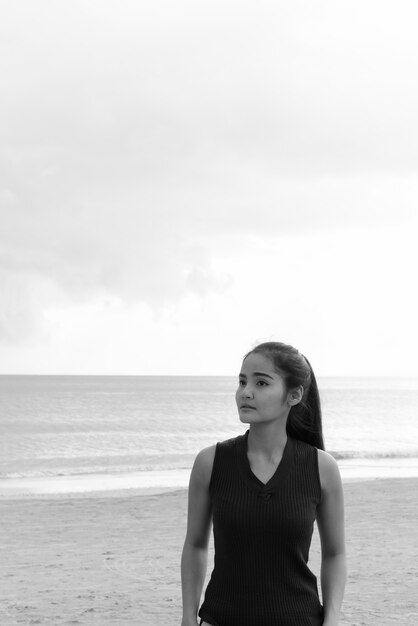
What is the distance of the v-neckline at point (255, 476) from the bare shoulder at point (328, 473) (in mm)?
106

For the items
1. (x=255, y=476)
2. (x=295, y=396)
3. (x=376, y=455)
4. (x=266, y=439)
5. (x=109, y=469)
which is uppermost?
(x=295, y=396)

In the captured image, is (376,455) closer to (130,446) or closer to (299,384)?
(130,446)

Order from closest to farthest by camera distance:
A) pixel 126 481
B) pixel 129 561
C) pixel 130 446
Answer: pixel 129 561
pixel 126 481
pixel 130 446

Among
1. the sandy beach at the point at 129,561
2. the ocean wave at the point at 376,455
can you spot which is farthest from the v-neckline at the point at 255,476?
the ocean wave at the point at 376,455

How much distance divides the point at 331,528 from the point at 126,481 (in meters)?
21.9

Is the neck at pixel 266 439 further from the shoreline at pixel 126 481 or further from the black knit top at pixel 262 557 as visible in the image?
the shoreline at pixel 126 481

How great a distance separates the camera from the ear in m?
3.15

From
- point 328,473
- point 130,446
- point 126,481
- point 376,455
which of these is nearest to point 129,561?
point 328,473

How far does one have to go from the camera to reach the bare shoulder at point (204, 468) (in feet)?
10.1

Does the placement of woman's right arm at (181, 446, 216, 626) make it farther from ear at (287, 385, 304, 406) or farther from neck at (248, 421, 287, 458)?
ear at (287, 385, 304, 406)

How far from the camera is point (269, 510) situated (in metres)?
2.93

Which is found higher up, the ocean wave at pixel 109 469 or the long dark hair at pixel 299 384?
the long dark hair at pixel 299 384

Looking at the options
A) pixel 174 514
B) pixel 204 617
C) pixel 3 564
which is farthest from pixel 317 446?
pixel 174 514

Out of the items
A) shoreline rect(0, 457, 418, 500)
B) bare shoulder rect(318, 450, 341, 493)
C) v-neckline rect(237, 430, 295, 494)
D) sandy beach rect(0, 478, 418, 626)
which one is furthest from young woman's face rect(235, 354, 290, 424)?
shoreline rect(0, 457, 418, 500)
